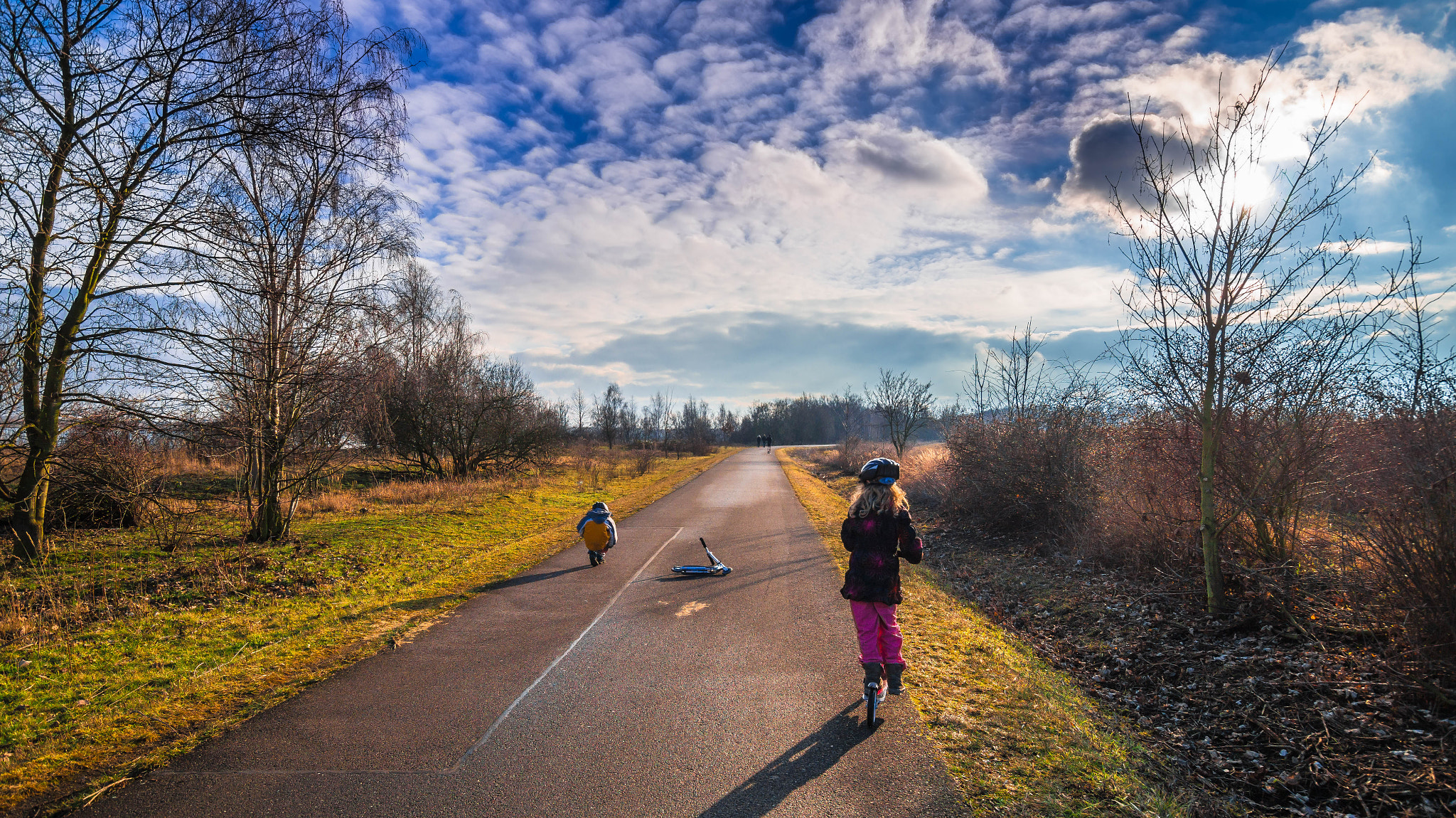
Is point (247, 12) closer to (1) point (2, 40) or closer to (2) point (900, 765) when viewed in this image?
(1) point (2, 40)

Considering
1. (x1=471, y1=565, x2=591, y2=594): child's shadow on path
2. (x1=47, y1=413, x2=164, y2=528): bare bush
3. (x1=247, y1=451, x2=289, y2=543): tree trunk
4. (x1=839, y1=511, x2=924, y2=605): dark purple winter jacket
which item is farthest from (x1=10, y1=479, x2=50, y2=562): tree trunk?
(x1=839, y1=511, x2=924, y2=605): dark purple winter jacket

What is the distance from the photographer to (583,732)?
464 cm

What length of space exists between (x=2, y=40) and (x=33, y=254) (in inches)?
93.9

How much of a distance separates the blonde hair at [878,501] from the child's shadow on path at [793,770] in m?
1.66

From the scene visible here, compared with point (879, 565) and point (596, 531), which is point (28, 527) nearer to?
point (596, 531)

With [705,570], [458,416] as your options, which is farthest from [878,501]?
[458,416]

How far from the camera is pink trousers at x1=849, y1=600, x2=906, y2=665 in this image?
503 cm

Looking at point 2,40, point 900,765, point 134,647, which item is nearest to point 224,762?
point 134,647

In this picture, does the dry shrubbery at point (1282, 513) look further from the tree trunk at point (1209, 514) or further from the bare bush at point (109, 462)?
the bare bush at point (109, 462)

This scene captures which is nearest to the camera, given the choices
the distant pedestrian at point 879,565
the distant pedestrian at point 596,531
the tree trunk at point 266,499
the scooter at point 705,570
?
the distant pedestrian at point 879,565

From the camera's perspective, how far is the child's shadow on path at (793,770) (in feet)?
12.1

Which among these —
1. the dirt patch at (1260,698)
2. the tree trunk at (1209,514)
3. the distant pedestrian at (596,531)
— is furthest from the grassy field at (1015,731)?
the distant pedestrian at (596,531)

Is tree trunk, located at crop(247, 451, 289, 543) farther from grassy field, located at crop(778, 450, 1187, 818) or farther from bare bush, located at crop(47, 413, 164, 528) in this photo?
grassy field, located at crop(778, 450, 1187, 818)

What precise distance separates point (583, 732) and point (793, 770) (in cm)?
162
